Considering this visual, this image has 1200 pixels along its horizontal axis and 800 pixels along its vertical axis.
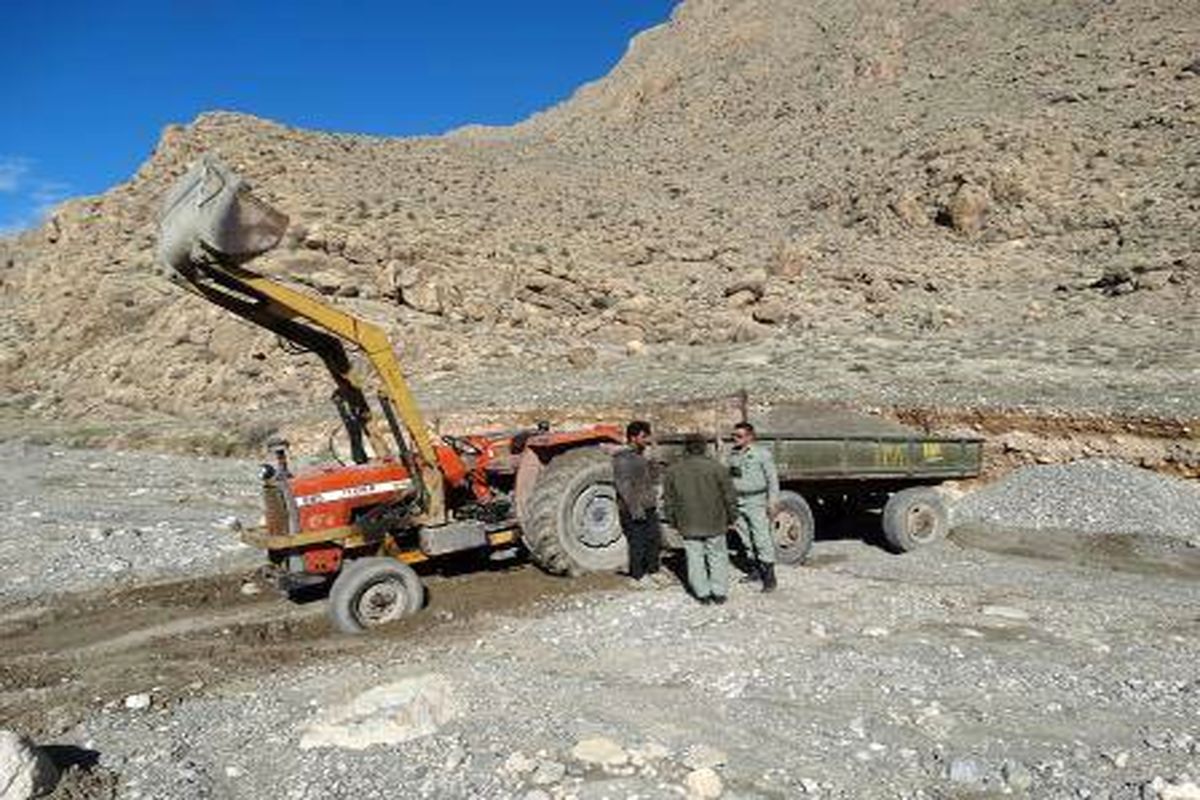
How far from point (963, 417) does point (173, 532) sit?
12180 mm

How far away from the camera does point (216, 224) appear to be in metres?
8.04

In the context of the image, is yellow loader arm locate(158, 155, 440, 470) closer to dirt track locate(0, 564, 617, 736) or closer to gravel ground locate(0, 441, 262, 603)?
dirt track locate(0, 564, 617, 736)

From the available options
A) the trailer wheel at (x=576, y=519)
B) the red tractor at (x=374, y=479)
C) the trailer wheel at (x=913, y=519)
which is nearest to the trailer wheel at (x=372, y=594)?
the red tractor at (x=374, y=479)

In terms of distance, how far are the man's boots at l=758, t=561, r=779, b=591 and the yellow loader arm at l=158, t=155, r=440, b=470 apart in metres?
2.98

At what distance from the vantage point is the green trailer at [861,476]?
10.9 m

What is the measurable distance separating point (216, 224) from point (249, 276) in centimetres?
61

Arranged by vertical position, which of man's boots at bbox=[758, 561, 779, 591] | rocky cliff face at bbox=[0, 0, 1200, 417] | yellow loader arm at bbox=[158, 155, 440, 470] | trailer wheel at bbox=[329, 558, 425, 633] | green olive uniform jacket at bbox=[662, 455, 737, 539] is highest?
rocky cliff face at bbox=[0, 0, 1200, 417]

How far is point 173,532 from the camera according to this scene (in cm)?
1404

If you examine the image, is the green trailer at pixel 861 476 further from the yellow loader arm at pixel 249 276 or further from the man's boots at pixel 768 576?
the yellow loader arm at pixel 249 276

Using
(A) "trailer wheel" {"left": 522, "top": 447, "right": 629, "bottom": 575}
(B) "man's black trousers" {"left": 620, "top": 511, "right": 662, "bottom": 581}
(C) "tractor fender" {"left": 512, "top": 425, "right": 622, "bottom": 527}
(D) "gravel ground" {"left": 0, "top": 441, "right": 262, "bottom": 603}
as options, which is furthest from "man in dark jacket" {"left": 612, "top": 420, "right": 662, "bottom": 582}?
(D) "gravel ground" {"left": 0, "top": 441, "right": 262, "bottom": 603}

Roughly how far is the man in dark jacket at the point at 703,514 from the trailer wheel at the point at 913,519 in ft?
12.5

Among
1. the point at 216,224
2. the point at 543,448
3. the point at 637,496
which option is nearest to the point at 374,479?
the point at 543,448

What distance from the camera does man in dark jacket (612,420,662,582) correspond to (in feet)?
31.2

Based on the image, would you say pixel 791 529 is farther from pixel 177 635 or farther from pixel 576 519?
pixel 177 635
